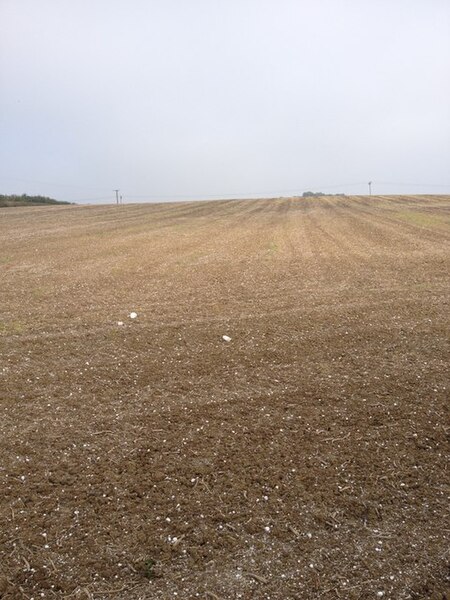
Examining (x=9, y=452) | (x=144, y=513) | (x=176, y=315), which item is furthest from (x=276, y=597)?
(x=176, y=315)

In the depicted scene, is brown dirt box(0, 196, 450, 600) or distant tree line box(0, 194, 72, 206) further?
distant tree line box(0, 194, 72, 206)

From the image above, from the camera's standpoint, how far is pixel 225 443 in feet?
13.0

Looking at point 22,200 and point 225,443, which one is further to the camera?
point 22,200

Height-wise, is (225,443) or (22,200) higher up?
(22,200)

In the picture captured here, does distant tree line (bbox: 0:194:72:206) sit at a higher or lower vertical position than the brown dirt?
higher

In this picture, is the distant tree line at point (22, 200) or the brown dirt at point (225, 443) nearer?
the brown dirt at point (225, 443)

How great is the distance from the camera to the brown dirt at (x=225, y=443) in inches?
108

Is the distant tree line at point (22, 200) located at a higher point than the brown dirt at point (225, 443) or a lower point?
higher

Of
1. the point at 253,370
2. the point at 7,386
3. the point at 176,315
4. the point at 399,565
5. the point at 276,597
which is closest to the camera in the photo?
the point at 276,597

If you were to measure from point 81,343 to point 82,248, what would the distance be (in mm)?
9726

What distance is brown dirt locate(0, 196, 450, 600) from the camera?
2742mm

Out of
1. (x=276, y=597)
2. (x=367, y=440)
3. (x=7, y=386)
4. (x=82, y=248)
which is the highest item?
(x=82, y=248)

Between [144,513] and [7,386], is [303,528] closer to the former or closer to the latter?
[144,513]

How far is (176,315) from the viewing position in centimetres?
738
